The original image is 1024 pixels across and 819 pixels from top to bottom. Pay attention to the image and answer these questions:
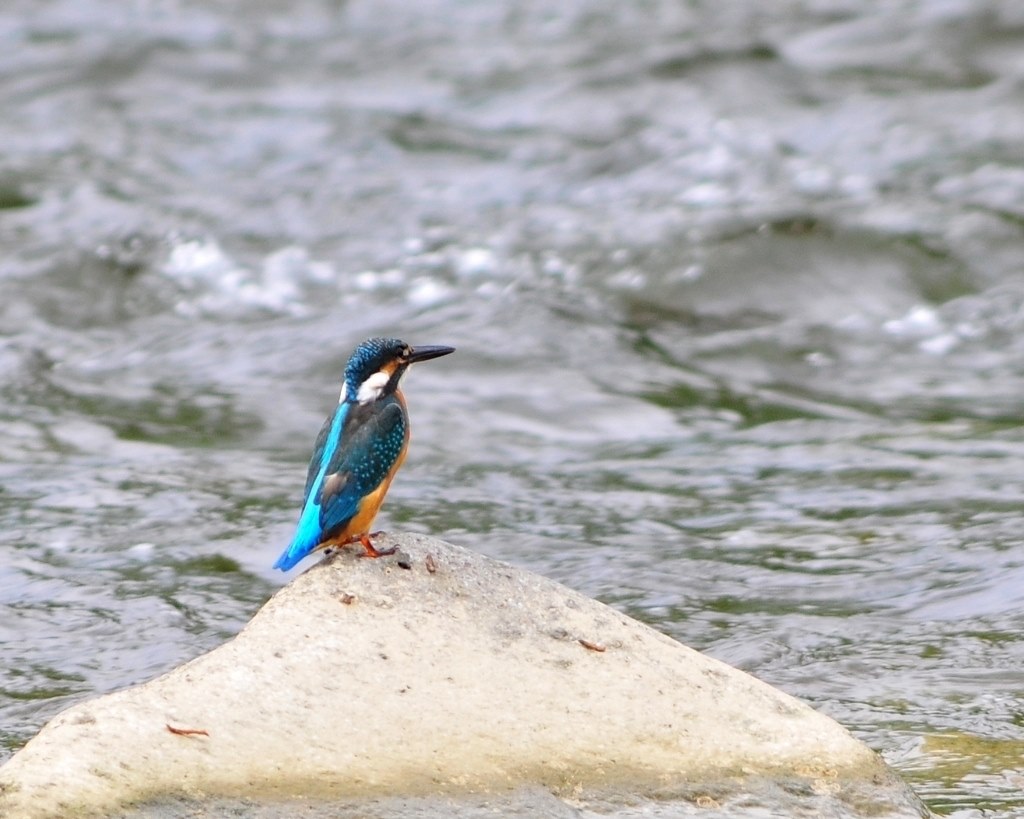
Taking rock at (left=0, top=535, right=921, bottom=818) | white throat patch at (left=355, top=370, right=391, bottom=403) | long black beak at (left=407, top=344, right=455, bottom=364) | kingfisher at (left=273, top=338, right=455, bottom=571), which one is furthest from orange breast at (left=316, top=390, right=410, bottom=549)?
long black beak at (left=407, top=344, right=455, bottom=364)

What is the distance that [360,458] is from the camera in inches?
191

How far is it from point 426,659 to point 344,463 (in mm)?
841

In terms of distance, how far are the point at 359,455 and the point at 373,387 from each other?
13.8 inches

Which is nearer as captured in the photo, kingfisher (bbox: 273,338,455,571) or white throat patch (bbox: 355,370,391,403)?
kingfisher (bbox: 273,338,455,571)

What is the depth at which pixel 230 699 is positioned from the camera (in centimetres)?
391

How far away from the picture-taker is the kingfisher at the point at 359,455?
4.67 m

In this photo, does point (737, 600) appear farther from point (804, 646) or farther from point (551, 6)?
point (551, 6)

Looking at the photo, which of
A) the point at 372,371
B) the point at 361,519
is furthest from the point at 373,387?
the point at 361,519

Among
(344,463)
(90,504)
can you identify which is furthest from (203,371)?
(344,463)

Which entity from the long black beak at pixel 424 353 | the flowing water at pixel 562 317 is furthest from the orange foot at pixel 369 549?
the flowing water at pixel 562 317

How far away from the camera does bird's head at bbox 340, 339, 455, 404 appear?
5.13 m

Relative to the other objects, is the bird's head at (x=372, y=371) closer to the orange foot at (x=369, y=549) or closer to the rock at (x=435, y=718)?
the orange foot at (x=369, y=549)

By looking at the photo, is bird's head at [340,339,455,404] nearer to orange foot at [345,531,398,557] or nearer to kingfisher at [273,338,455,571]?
kingfisher at [273,338,455,571]

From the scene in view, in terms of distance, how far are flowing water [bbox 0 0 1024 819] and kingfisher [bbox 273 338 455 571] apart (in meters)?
1.30
